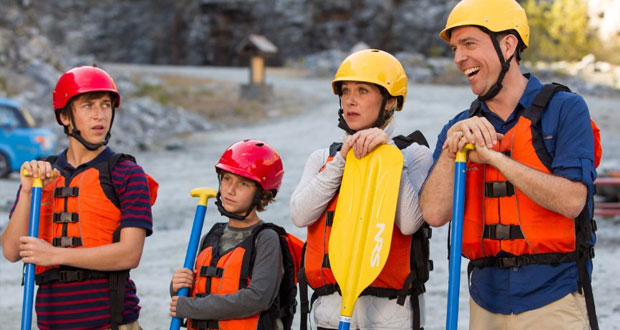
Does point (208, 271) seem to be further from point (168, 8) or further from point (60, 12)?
point (60, 12)

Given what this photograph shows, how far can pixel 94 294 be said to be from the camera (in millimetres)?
3488

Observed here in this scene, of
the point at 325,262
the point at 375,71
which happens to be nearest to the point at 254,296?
the point at 325,262

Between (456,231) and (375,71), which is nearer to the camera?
(456,231)

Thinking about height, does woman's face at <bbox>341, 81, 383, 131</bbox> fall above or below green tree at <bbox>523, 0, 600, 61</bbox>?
below

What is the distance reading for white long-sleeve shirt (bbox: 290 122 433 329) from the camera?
3242 millimetres

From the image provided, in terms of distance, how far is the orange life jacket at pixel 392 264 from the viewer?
3.26 metres

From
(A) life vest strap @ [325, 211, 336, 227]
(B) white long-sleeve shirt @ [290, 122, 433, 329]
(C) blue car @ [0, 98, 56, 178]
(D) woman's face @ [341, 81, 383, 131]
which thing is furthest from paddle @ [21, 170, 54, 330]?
(C) blue car @ [0, 98, 56, 178]

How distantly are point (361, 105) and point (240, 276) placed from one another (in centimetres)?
93

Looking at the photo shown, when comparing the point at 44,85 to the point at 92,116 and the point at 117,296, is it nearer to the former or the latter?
the point at 92,116

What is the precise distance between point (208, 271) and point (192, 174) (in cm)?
1118

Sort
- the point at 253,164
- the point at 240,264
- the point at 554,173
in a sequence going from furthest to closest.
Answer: the point at 253,164, the point at 240,264, the point at 554,173

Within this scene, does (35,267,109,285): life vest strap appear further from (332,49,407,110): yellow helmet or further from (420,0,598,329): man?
(420,0,598,329): man

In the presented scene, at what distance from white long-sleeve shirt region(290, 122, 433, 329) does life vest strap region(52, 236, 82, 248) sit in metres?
0.95

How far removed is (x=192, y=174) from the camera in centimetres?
1466
